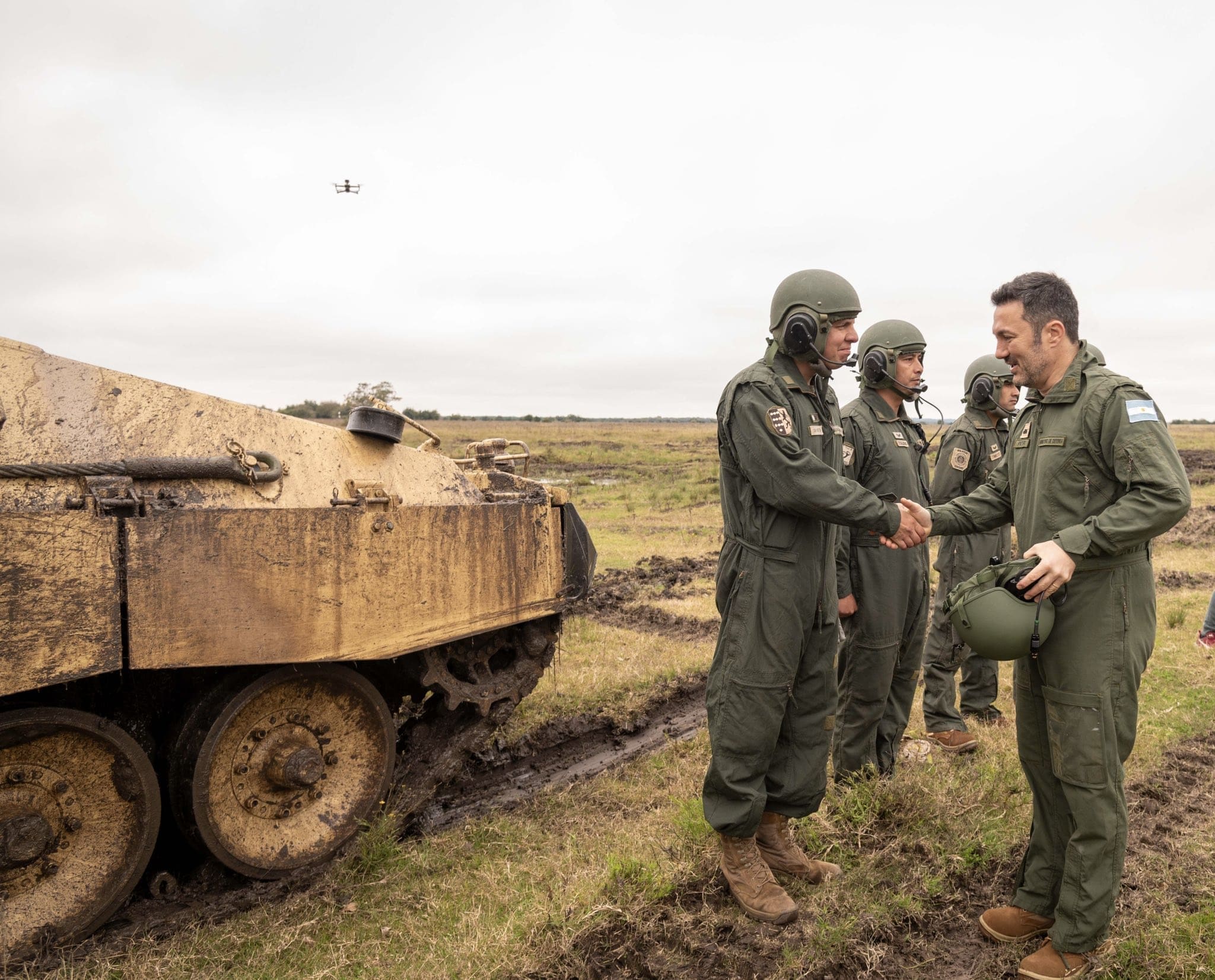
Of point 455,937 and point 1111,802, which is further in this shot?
point 455,937

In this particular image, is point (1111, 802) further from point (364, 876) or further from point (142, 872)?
point (142, 872)

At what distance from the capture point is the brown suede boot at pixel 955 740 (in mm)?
5707

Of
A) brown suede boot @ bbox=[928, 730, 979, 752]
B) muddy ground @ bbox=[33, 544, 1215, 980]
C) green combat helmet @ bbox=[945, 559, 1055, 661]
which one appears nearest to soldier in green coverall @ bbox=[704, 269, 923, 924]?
muddy ground @ bbox=[33, 544, 1215, 980]

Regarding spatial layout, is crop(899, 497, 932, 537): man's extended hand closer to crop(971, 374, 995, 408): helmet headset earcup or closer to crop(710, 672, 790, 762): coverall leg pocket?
crop(710, 672, 790, 762): coverall leg pocket

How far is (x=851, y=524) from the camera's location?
3508 mm

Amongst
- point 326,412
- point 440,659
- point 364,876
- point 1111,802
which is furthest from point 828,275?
point 326,412

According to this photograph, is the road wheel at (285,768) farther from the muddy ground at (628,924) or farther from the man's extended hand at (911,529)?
the man's extended hand at (911,529)

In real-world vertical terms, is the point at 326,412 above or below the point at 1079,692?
above

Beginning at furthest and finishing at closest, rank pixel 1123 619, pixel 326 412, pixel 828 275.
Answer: pixel 326 412
pixel 828 275
pixel 1123 619

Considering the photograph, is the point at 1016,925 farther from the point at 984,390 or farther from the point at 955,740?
the point at 984,390

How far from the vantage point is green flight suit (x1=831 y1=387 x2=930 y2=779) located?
4.57 metres

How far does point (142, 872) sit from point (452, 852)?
1390 mm

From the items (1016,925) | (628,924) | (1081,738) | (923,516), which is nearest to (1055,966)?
(1016,925)

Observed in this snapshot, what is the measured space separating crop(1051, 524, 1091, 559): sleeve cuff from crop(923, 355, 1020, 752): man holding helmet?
2.97m
